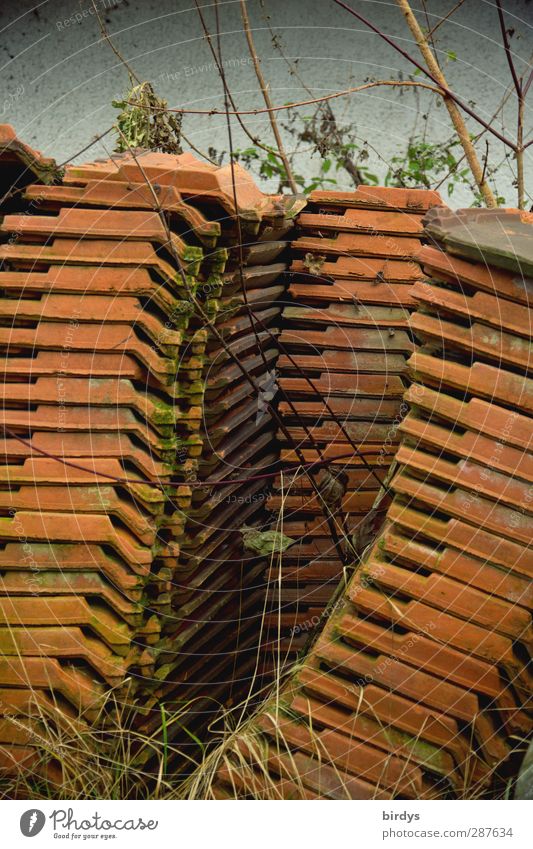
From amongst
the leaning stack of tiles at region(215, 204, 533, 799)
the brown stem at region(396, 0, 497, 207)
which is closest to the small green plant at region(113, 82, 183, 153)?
the brown stem at region(396, 0, 497, 207)

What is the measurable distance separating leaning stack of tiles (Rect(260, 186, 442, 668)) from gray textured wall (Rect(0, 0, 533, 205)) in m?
2.99

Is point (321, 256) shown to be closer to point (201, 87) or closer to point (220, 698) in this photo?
point (220, 698)

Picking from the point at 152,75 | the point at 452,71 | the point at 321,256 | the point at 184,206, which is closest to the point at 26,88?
the point at 152,75

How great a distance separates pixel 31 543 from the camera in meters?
3.29

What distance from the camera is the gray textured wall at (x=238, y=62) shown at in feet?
22.9

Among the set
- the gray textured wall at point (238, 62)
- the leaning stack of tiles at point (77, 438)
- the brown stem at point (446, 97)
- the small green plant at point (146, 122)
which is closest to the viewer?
the leaning stack of tiles at point (77, 438)

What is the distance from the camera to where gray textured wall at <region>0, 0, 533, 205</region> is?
22.9 feet

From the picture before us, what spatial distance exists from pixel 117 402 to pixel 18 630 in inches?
32.6

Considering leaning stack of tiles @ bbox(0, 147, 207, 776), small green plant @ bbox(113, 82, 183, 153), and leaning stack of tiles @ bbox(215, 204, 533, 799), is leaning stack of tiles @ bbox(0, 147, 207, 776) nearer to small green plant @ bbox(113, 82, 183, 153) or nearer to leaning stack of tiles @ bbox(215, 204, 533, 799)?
leaning stack of tiles @ bbox(215, 204, 533, 799)

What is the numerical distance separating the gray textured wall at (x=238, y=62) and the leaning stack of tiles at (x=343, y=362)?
2990 millimetres

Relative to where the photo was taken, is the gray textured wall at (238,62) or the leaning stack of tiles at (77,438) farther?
the gray textured wall at (238,62)

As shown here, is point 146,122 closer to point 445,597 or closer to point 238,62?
point 445,597

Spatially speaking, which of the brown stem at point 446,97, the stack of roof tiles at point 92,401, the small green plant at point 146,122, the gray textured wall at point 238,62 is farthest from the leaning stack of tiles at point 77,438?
the gray textured wall at point 238,62

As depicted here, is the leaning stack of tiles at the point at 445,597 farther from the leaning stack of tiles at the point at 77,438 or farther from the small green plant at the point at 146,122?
the small green plant at the point at 146,122
